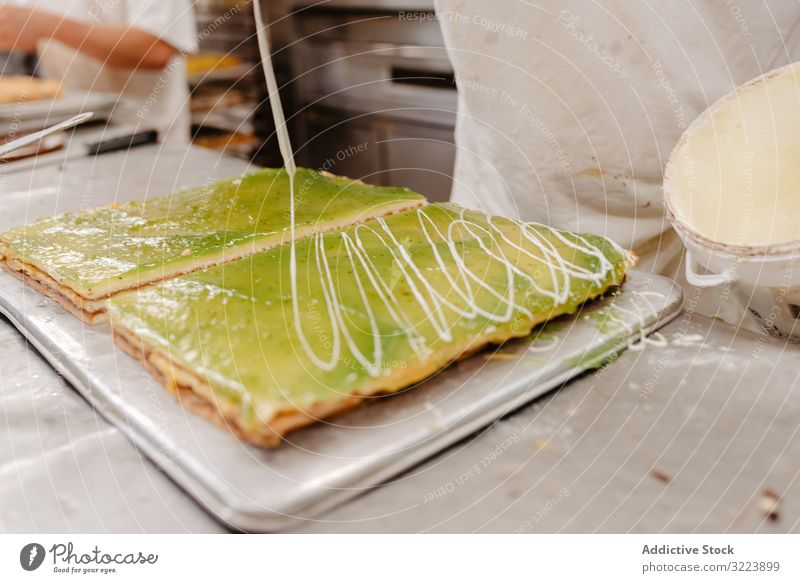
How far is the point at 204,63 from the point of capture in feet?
14.2

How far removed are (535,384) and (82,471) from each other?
67 centimetres

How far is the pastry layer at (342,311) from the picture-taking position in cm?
95

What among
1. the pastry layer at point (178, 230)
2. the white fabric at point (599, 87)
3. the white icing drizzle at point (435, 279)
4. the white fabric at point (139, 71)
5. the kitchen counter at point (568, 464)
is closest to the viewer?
the kitchen counter at point (568, 464)

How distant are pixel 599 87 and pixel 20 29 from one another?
3.11 m

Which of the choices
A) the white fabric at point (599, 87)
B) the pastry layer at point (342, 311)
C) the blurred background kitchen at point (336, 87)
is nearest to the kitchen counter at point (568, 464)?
the pastry layer at point (342, 311)

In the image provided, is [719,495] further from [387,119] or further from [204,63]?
[204,63]

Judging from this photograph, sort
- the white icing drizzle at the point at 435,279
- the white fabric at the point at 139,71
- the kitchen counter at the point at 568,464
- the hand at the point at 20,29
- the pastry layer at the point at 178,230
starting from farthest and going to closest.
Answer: the hand at the point at 20,29
the white fabric at the point at 139,71
the pastry layer at the point at 178,230
the white icing drizzle at the point at 435,279
the kitchen counter at the point at 568,464

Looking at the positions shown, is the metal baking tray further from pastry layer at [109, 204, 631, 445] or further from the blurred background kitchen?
the blurred background kitchen

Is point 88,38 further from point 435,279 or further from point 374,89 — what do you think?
point 435,279

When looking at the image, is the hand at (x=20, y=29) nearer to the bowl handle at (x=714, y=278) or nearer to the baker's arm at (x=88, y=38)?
the baker's arm at (x=88, y=38)

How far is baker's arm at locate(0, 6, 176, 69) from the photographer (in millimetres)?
3285

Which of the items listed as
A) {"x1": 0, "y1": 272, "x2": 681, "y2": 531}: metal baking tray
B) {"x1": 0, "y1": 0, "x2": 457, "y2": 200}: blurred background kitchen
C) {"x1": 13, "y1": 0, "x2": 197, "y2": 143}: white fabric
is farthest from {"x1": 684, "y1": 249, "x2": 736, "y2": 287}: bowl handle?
{"x1": 13, "y1": 0, "x2": 197, "y2": 143}: white fabric

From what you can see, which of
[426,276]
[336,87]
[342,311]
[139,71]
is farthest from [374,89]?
[342,311]

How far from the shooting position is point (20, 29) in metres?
3.45
